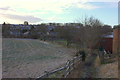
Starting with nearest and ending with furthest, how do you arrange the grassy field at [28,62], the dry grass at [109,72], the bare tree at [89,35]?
the dry grass at [109,72], the grassy field at [28,62], the bare tree at [89,35]

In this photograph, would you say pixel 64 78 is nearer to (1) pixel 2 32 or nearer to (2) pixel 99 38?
(2) pixel 99 38

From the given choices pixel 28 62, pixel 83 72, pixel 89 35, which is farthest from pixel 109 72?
pixel 89 35

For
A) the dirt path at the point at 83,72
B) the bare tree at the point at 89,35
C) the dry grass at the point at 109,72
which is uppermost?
the bare tree at the point at 89,35

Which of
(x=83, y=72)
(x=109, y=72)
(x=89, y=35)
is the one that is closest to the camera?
(x=109, y=72)

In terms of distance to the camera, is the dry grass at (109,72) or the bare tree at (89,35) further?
the bare tree at (89,35)

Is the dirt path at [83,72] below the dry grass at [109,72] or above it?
below

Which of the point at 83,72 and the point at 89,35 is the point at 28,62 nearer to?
the point at 83,72

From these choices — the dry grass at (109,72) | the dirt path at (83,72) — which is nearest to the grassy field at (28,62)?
the dirt path at (83,72)

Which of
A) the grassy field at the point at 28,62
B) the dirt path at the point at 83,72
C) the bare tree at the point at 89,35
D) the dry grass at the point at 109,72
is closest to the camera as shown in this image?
the dry grass at the point at 109,72

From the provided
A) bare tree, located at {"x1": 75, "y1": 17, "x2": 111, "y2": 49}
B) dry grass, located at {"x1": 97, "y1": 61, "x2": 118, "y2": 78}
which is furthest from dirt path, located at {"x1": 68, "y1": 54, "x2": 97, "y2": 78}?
bare tree, located at {"x1": 75, "y1": 17, "x2": 111, "y2": 49}

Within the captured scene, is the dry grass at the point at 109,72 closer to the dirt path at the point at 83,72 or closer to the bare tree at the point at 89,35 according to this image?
the dirt path at the point at 83,72

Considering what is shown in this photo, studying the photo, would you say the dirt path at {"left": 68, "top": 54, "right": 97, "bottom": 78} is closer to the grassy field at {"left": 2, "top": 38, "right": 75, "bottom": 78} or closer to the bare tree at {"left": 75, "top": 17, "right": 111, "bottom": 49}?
the grassy field at {"left": 2, "top": 38, "right": 75, "bottom": 78}

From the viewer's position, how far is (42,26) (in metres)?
79.2

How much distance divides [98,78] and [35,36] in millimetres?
61099
